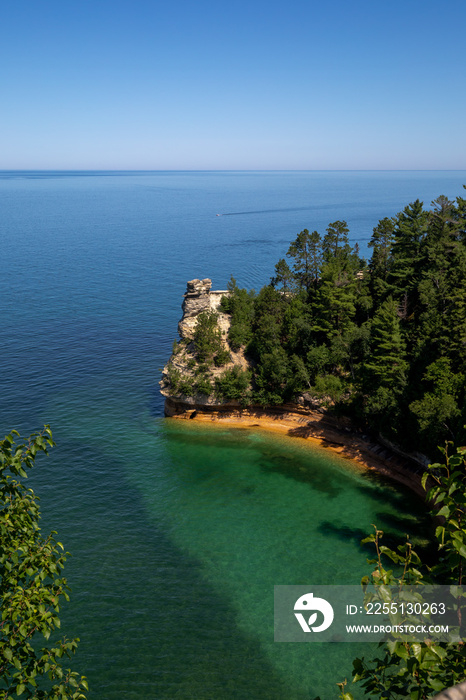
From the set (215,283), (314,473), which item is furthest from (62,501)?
(215,283)

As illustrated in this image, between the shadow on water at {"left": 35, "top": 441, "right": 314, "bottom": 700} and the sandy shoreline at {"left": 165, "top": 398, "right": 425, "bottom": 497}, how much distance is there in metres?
20.3

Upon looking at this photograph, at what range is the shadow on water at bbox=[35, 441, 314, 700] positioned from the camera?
2919cm

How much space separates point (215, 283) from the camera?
114 meters

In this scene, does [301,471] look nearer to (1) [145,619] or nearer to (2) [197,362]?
(2) [197,362]

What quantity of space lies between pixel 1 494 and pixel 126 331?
8164 cm

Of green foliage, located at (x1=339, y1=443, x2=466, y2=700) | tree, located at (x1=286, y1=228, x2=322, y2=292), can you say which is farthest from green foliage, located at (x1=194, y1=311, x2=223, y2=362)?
green foliage, located at (x1=339, y1=443, x2=466, y2=700)

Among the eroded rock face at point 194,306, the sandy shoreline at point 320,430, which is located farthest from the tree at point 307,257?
the sandy shoreline at point 320,430

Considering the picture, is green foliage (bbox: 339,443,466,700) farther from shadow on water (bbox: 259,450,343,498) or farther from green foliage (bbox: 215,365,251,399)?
green foliage (bbox: 215,365,251,399)

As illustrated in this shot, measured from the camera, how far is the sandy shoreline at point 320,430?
51156mm

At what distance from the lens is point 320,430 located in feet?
195

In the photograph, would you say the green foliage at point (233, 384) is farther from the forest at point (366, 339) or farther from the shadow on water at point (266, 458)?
the shadow on water at point (266, 458)

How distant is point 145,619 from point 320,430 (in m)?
32.4

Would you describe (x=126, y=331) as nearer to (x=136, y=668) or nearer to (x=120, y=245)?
(x=136, y=668)

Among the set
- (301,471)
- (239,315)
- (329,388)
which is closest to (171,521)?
(301,471)
